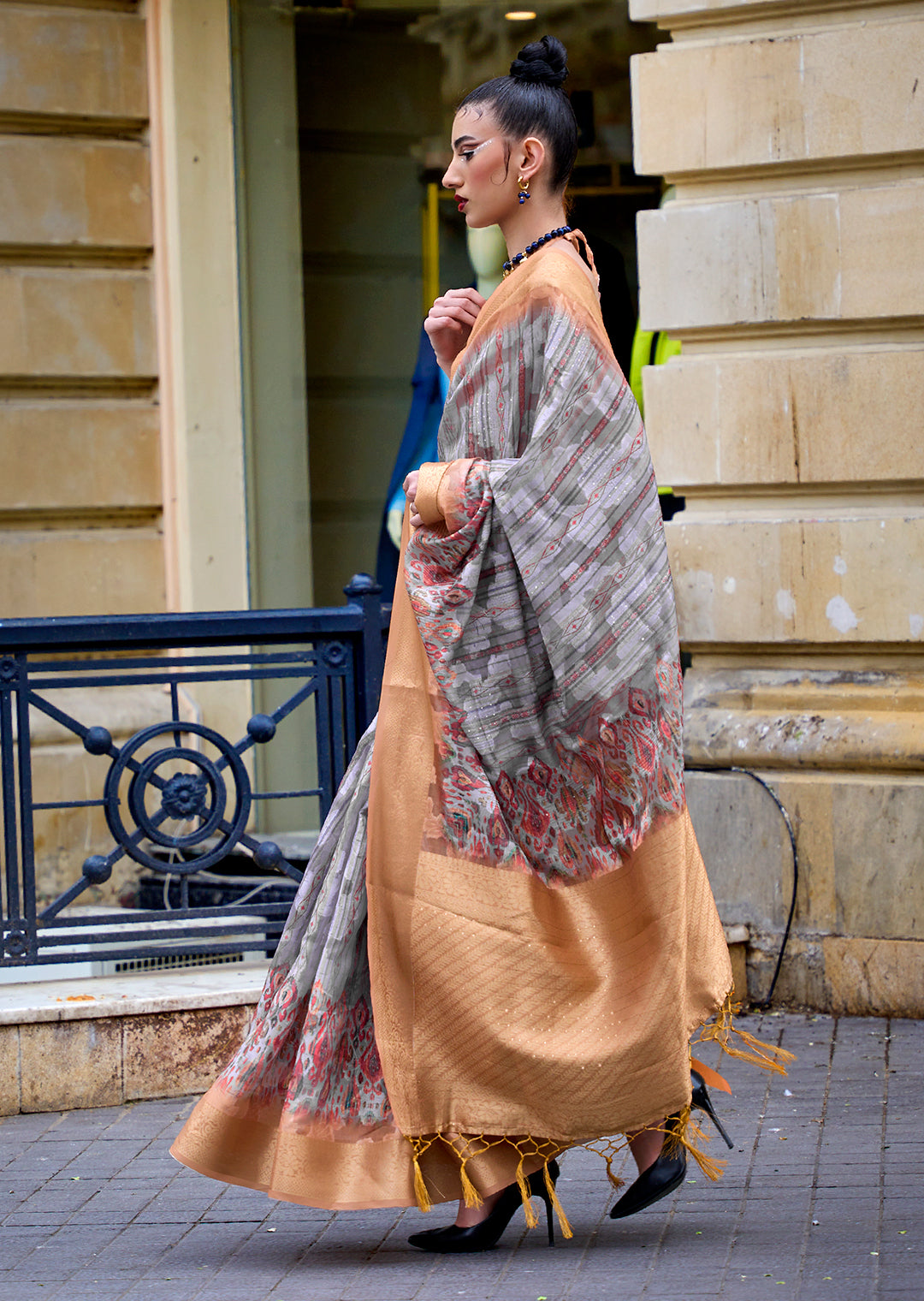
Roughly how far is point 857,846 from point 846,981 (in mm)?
395

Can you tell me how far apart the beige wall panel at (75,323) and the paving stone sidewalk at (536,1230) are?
3523 millimetres

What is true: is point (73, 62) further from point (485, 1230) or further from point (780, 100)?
point (485, 1230)

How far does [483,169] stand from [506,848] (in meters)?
1.27

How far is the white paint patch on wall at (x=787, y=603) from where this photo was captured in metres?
5.49

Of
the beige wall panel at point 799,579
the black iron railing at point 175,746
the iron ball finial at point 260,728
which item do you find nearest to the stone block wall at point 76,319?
the black iron railing at point 175,746

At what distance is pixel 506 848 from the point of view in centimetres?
335

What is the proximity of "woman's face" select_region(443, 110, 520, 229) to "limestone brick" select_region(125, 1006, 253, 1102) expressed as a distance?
7.77 feet

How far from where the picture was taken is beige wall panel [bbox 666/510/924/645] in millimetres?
5352

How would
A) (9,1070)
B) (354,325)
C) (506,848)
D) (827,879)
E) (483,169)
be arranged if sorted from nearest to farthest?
1. (506,848)
2. (483,169)
3. (9,1070)
4. (827,879)
5. (354,325)

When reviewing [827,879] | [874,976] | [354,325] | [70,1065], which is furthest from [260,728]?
[354,325]

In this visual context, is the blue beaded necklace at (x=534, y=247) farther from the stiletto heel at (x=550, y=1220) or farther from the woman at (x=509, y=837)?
the stiletto heel at (x=550, y=1220)

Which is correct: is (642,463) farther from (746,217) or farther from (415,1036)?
(746,217)

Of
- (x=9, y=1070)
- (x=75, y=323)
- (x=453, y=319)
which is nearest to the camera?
(x=453, y=319)

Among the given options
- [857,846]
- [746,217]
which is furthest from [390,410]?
[857,846]
